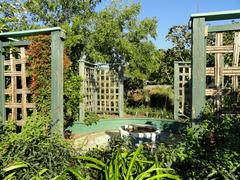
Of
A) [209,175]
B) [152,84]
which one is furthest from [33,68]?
[152,84]

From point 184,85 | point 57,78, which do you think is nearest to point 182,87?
point 184,85

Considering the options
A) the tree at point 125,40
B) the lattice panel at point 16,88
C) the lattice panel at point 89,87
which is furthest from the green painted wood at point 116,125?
the lattice panel at point 16,88

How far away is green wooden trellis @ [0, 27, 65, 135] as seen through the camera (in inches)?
149

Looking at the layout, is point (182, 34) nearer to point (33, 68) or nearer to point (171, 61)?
point (171, 61)

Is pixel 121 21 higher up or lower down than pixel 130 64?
higher up

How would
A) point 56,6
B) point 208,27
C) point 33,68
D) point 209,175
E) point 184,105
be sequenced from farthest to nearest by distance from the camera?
1. point 56,6
2. point 184,105
3. point 33,68
4. point 208,27
5. point 209,175

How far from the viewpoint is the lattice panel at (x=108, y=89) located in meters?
10.4

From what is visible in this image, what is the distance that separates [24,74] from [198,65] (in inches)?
107

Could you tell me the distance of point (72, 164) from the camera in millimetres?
2393

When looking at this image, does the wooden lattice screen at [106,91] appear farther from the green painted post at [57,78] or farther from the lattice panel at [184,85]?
the green painted post at [57,78]

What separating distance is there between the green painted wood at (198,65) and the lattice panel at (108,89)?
7.54m

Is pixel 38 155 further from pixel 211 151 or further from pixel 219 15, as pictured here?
pixel 219 15

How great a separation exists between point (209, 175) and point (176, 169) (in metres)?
0.38

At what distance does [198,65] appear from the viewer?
9.37 ft
